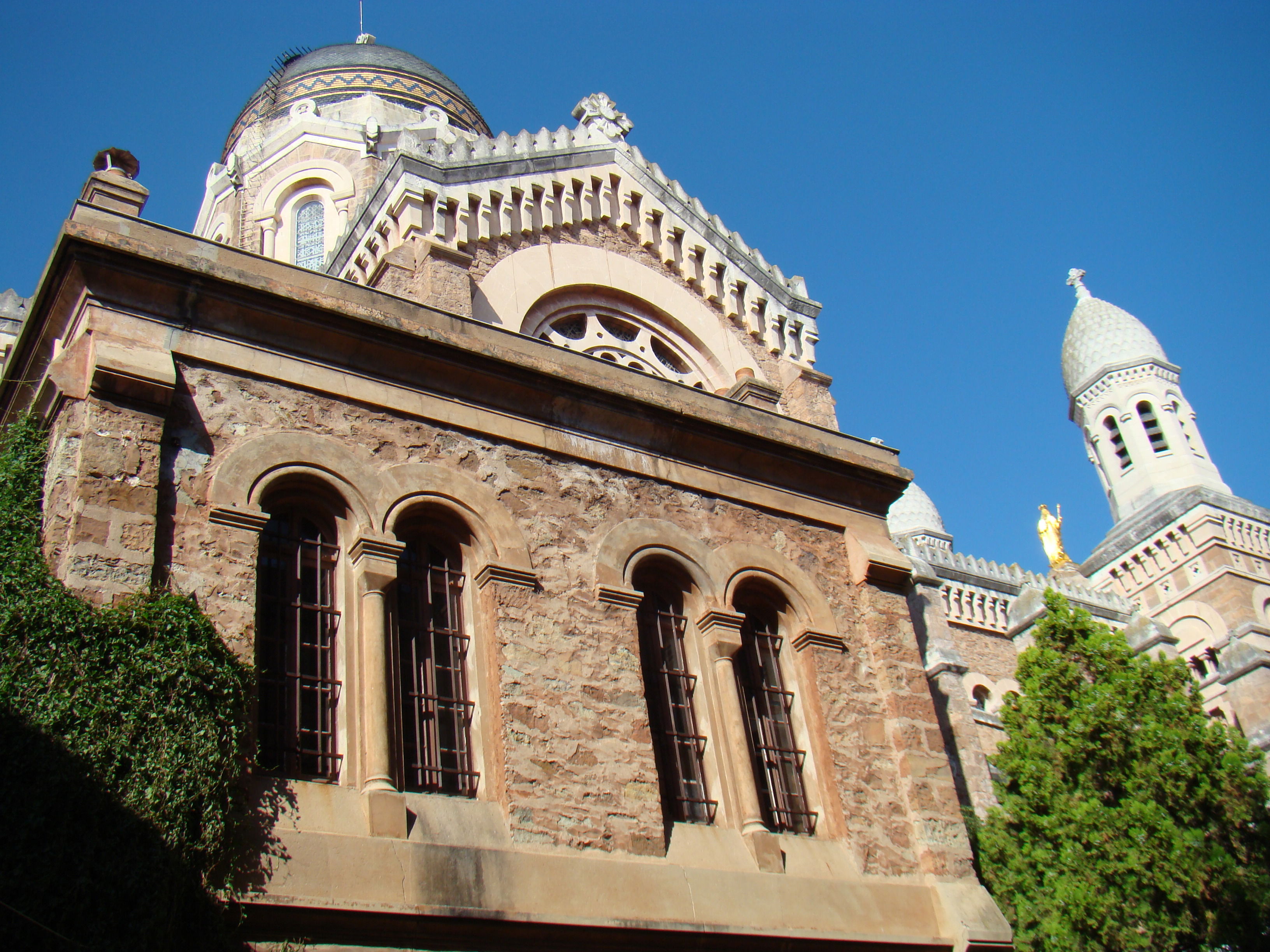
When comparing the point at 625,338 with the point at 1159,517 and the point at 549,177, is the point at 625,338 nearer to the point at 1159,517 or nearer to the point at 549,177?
the point at 549,177

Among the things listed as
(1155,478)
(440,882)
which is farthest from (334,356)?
(1155,478)

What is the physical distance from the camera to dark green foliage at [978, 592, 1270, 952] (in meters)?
13.2

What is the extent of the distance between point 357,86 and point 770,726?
25.5 m

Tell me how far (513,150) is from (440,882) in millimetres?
9971

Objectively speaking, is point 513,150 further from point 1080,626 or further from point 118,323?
point 1080,626

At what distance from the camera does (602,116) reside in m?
18.1

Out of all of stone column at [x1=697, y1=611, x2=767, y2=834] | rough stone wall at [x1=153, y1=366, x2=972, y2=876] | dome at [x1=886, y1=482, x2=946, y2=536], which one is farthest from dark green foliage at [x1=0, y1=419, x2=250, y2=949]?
dome at [x1=886, y1=482, x2=946, y2=536]

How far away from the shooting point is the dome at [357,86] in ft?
109

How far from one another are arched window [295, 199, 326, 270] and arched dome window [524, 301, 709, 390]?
15.3 m

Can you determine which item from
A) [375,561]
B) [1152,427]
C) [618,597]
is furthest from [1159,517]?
[375,561]

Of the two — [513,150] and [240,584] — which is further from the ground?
[513,150]

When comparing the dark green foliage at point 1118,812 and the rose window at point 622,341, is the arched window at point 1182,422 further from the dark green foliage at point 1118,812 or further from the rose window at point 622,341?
the rose window at point 622,341

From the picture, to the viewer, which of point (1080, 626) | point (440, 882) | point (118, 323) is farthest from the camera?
point (1080, 626)

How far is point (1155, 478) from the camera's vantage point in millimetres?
44438
